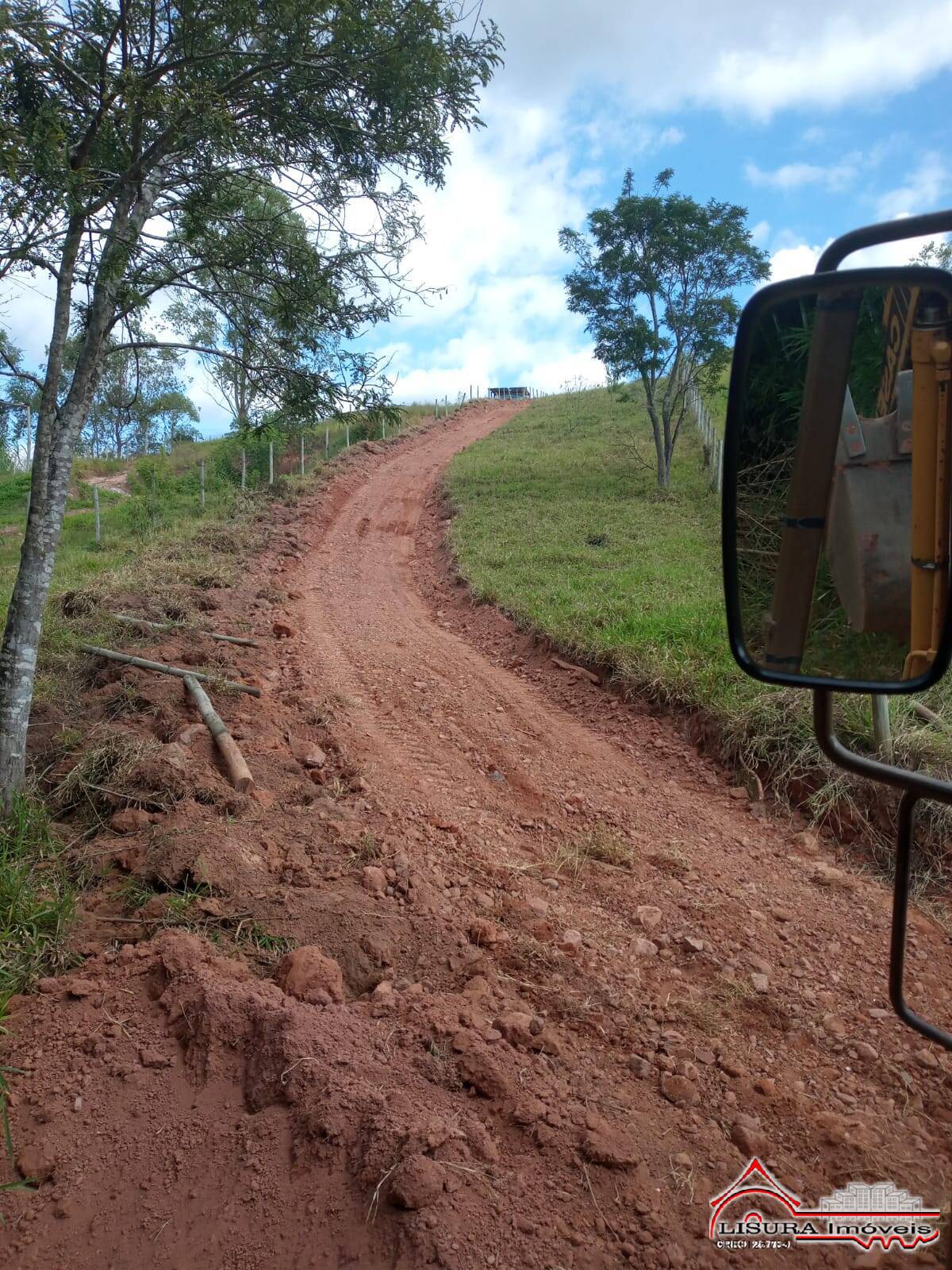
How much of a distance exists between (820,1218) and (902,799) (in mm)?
1459

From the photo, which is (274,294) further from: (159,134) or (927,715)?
(927,715)

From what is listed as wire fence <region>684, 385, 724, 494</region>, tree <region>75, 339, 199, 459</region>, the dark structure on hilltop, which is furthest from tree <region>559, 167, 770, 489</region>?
the dark structure on hilltop

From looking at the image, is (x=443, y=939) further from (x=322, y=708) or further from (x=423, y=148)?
(x=423, y=148)

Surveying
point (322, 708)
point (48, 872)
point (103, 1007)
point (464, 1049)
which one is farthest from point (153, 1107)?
point (322, 708)

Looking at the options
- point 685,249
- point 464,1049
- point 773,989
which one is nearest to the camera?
point 464,1049

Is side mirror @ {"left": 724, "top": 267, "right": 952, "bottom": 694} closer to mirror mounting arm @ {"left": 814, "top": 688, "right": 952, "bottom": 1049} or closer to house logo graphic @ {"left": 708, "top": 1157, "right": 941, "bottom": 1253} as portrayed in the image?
mirror mounting arm @ {"left": 814, "top": 688, "right": 952, "bottom": 1049}

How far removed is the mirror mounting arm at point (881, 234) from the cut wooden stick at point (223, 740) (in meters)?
3.88

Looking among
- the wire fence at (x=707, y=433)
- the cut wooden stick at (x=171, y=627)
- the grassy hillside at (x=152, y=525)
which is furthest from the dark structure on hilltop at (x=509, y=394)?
the cut wooden stick at (x=171, y=627)

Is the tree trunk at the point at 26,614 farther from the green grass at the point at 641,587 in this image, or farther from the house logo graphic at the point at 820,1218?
the green grass at the point at 641,587

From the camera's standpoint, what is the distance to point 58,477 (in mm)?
4176

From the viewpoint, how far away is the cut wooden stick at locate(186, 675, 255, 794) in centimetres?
438

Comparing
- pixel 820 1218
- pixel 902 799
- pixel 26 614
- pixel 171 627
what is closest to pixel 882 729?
pixel 820 1218

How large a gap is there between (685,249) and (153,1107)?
1679 cm

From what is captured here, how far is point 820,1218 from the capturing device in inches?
78.8
